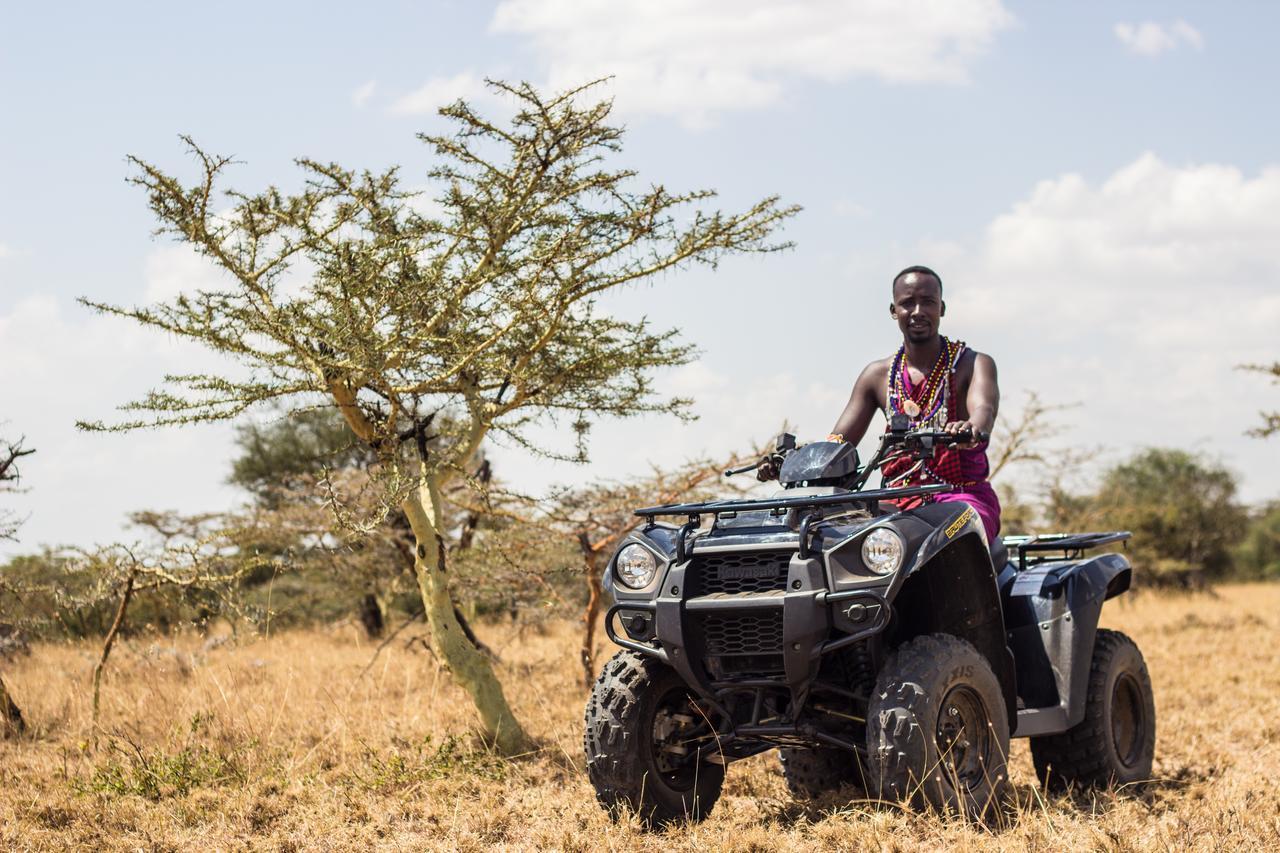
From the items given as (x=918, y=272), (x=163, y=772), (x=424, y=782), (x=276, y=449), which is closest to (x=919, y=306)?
(x=918, y=272)

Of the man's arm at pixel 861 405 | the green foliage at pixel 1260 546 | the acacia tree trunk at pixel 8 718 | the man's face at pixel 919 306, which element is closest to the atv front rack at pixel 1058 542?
the man's arm at pixel 861 405

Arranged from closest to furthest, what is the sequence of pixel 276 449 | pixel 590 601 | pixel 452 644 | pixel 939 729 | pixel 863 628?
pixel 863 628 < pixel 939 729 < pixel 452 644 < pixel 590 601 < pixel 276 449

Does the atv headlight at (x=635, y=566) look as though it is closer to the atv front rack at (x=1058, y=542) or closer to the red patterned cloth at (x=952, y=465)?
the red patterned cloth at (x=952, y=465)

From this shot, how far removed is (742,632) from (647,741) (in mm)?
690

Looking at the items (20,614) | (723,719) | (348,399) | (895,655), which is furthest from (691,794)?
(20,614)

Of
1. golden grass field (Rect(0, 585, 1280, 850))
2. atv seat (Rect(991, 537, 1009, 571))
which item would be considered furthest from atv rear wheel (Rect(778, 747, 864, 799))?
atv seat (Rect(991, 537, 1009, 571))

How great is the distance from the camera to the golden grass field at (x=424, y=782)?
5.26 m

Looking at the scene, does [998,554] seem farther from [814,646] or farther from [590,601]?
[590,601]

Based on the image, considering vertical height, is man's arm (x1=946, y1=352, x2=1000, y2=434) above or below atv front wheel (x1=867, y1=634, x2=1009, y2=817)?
above

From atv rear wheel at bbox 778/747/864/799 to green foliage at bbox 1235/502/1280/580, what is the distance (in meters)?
39.6

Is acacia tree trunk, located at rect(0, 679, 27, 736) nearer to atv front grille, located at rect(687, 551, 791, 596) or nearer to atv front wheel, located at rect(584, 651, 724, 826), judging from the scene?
atv front wheel, located at rect(584, 651, 724, 826)

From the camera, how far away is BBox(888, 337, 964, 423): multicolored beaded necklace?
616 cm

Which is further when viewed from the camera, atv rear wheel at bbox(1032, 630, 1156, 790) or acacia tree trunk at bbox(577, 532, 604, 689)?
acacia tree trunk at bbox(577, 532, 604, 689)

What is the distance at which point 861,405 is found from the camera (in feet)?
21.2
